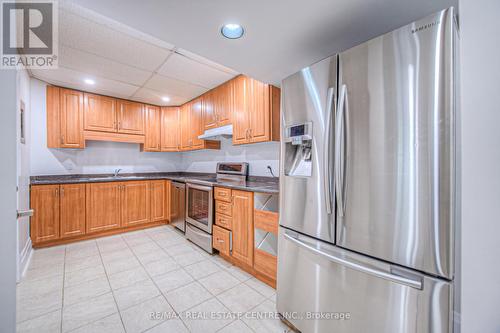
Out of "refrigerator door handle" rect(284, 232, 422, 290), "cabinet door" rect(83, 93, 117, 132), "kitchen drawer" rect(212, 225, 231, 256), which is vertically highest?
"cabinet door" rect(83, 93, 117, 132)

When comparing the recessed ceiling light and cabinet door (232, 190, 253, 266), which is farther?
cabinet door (232, 190, 253, 266)

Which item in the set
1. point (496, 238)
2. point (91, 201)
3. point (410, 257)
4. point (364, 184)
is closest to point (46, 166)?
point (91, 201)

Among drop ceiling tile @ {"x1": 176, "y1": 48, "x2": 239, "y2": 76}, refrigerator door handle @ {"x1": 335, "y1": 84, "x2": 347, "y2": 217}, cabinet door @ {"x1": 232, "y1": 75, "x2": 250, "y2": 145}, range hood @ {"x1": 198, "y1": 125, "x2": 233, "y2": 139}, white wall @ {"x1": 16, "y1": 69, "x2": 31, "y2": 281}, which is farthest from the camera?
→ range hood @ {"x1": 198, "y1": 125, "x2": 233, "y2": 139}

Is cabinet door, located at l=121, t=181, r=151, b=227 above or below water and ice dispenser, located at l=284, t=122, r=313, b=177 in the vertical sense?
below

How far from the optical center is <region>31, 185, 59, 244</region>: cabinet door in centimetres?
266

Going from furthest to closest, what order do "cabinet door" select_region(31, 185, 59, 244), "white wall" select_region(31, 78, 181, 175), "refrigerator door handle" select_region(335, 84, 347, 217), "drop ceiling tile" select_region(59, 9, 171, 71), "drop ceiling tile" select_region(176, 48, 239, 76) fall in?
"white wall" select_region(31, 78, 181, 175), "cabinet door" select_region(31, 185, 59, 244), "drop ceiling tile" select_region(176, 48, 239, 76), "drop ceiling tile" select_region(59, 9, 171, 71), "refrigerator door handle" select_region(335, 84, 347, 217)

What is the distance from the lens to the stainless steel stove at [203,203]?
2.63 meters

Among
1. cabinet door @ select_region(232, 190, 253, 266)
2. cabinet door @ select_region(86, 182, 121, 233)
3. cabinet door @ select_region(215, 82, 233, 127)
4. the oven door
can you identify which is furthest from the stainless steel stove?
cabinet door @ select_region(86, 182, 121, 233)

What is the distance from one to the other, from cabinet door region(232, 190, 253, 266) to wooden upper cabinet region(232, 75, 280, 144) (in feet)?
2.40

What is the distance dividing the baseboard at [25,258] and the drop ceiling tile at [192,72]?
266 cm

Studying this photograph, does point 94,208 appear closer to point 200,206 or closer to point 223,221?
point 200,206

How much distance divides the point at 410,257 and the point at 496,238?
338mm

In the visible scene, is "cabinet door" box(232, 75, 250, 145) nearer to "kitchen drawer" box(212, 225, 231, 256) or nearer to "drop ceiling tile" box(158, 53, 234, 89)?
"drop ceiling tile" box(158, 53, 234, 89)

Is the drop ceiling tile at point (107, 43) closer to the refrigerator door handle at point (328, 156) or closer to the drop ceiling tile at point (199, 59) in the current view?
the drop ceiling tile at point (199, 59)
